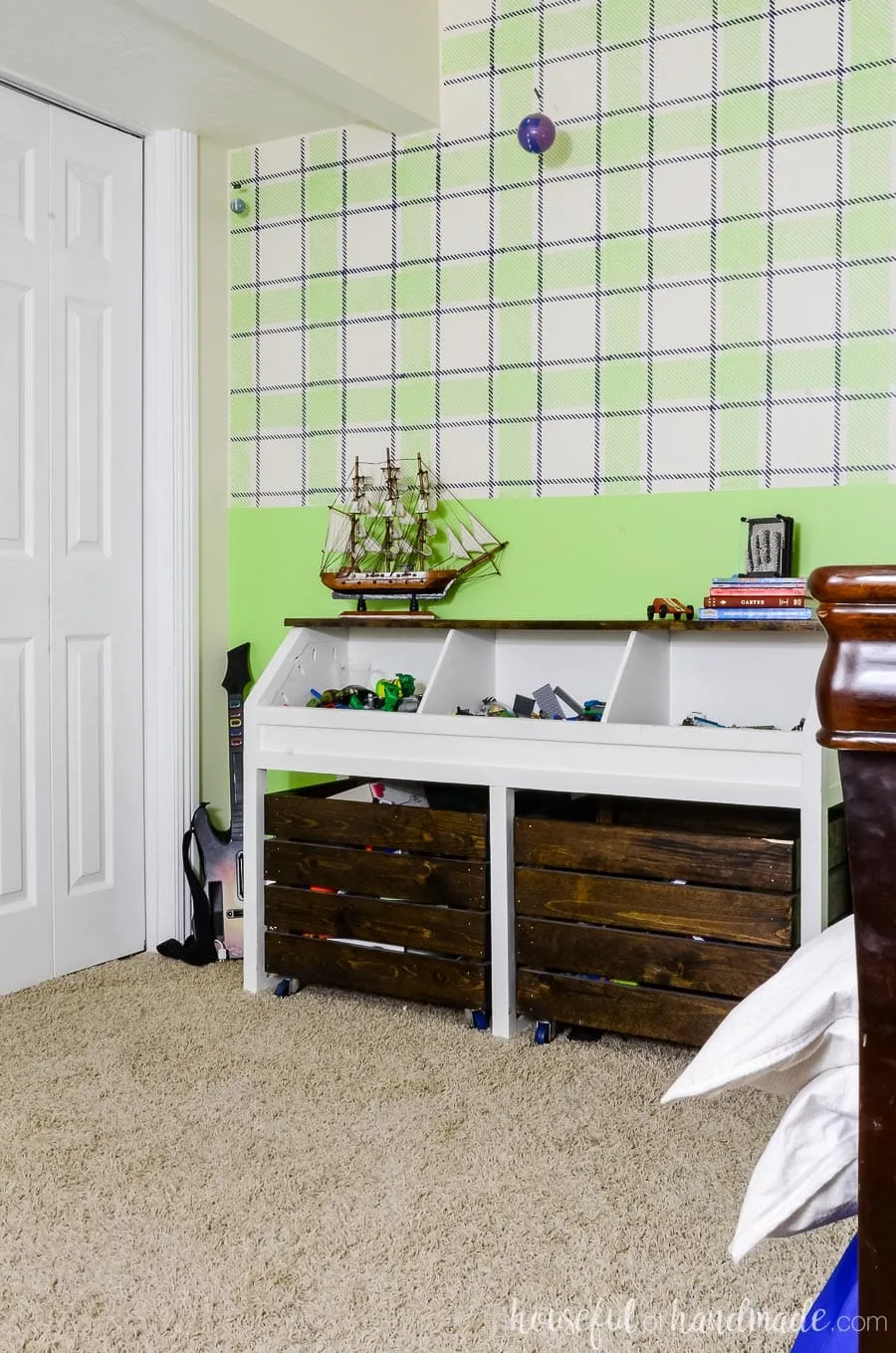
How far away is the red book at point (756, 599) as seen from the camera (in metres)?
2.44

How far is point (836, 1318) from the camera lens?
0.92 metres

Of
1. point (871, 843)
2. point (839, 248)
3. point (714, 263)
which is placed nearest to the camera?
point (871, 843)

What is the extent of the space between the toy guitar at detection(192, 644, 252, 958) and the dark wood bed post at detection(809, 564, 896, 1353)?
2.51 meters

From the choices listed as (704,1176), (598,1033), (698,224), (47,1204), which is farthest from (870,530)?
(47,1204)

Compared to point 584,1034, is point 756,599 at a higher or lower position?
higher

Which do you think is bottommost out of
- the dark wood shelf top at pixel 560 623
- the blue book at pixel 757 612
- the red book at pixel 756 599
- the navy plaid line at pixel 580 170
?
the dark wood shelf top at pixel 560 623

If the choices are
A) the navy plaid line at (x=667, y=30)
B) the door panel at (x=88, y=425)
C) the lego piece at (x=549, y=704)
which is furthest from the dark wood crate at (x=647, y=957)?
the navy plaid line at (x=667, y=30)

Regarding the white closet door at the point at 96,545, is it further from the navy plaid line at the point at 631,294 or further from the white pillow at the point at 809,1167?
the white pillow at the point at 809,1167

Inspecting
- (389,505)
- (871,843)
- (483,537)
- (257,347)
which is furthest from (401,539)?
(871,843)

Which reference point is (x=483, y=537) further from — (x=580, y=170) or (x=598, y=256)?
(x=580, y=170)

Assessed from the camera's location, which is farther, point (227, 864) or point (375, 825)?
A: point (227, 864)

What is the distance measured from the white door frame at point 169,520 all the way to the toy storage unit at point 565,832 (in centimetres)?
38

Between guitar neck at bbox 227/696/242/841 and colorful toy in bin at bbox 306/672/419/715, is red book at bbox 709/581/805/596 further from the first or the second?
guitar neck at bbox 227/696/242/841

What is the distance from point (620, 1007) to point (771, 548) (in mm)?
991
